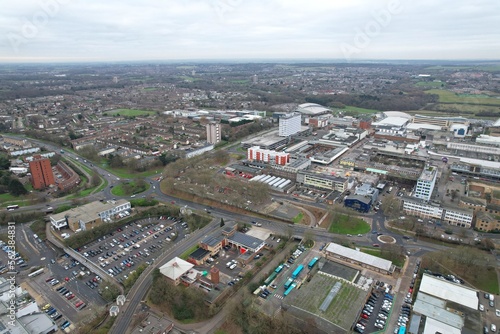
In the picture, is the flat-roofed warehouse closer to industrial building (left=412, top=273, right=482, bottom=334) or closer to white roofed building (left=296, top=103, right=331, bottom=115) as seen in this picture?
industrial building (left=412, top=273, right=482, bottom=334)

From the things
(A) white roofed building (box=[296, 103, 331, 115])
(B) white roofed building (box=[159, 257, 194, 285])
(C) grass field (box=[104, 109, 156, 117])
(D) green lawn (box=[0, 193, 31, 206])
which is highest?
(A) white roofed building (box=[296, 103, 331, 115])

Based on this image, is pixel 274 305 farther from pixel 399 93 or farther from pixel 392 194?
pixel 399 93

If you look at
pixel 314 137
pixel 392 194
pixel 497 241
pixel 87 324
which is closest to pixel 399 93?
pixel 314 137

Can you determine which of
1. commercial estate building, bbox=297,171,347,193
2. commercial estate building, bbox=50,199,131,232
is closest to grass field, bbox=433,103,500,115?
commercial estate building, bbox=297,171,347,193

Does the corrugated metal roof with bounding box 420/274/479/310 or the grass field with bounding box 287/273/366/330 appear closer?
the grass field with bounding box 287/273/366/330

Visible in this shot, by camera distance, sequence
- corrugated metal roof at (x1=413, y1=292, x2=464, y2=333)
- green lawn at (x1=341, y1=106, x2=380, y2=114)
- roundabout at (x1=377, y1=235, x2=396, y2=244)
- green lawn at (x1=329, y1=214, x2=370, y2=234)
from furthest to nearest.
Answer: green lawn at (x1=341, y1=106, x2=380, y2=114) → green lawn at (x1=329, y1=214, x2=370, y2=234) → roundabout at (x1=377, y1=235, x2=396, y2=244) → corrugated metal roof at (x1=413, y1=292, x2=464, y2=333)

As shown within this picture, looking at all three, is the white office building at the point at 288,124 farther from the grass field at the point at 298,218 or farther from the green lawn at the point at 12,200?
the green lawn at the point at 12,200

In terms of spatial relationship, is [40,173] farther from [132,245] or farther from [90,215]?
[132,245]
